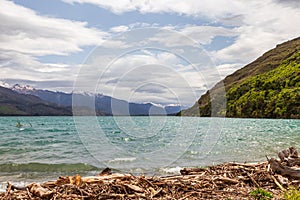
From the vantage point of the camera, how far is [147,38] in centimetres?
1105

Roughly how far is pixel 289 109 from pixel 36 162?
436 feet

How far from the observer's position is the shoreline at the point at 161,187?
7727mm

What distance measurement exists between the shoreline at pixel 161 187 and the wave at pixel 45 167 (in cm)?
1241

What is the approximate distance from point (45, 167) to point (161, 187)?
1612cm

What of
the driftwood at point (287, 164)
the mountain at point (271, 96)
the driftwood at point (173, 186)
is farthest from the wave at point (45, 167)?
the mountain at point (271, 96)

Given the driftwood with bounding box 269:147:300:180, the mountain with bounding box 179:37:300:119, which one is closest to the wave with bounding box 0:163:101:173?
the driftwood with bounding box 269:147:300:180

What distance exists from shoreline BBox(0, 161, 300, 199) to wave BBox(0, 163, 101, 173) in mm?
12407

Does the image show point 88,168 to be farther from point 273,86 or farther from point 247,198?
point 273,86

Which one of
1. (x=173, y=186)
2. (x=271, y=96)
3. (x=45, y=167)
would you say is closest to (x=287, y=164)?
(x=173, y=186)

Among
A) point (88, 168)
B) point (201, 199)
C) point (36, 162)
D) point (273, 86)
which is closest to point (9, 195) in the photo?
point (201, 199)

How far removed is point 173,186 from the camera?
843 centimetres

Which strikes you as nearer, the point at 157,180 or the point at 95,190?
the point at 95,190

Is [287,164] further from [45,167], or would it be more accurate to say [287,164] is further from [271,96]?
[271,96]

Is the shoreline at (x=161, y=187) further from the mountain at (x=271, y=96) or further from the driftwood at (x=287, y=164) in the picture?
the mountain at (x=271, y=96)
